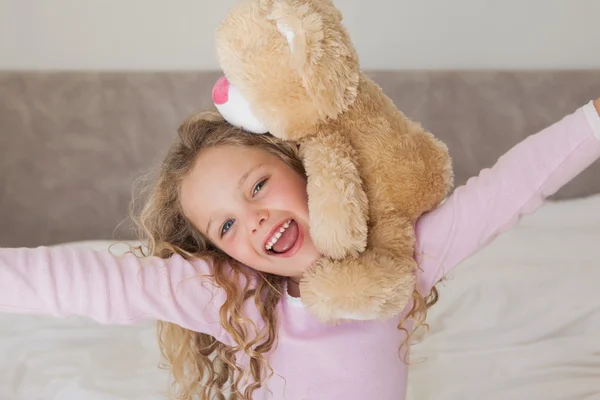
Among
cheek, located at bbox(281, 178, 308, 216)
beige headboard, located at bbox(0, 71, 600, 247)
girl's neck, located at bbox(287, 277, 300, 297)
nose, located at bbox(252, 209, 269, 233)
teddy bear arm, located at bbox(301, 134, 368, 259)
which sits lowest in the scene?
beige headboard, located at bbox(0, 71, 600, 247)

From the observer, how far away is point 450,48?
1792 mm

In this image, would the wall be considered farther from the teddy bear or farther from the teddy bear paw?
the teddy bear paw

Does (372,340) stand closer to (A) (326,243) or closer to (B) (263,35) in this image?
(A) (326,243)

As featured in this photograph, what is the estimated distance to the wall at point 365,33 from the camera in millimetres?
1719

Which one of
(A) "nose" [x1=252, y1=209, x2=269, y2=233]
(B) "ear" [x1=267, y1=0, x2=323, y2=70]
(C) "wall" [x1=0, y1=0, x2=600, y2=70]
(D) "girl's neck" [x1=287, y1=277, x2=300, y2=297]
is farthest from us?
(C) "wall" [x1=0, y1=0, x2=600, y2=70]

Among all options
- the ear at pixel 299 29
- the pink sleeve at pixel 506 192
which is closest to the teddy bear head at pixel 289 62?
the ear at pixel 299 29

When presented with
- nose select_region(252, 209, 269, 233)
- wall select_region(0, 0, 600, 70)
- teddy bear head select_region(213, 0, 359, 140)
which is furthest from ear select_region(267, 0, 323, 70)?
wall select_region(0, 0, 600, 70)

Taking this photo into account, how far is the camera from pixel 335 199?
851 millimetres

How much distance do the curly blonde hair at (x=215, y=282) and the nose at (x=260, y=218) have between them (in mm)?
85

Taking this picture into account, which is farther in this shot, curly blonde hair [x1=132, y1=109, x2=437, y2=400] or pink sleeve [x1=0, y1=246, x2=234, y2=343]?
curly blonde hair [x1=132, y1=109, x2=437, y2=400]

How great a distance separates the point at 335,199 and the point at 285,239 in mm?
145

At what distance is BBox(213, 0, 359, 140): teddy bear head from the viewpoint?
0.84 m

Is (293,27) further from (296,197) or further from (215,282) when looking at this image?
(215,282)

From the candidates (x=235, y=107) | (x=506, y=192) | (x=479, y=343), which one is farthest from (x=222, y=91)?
(x=479, y=343)
